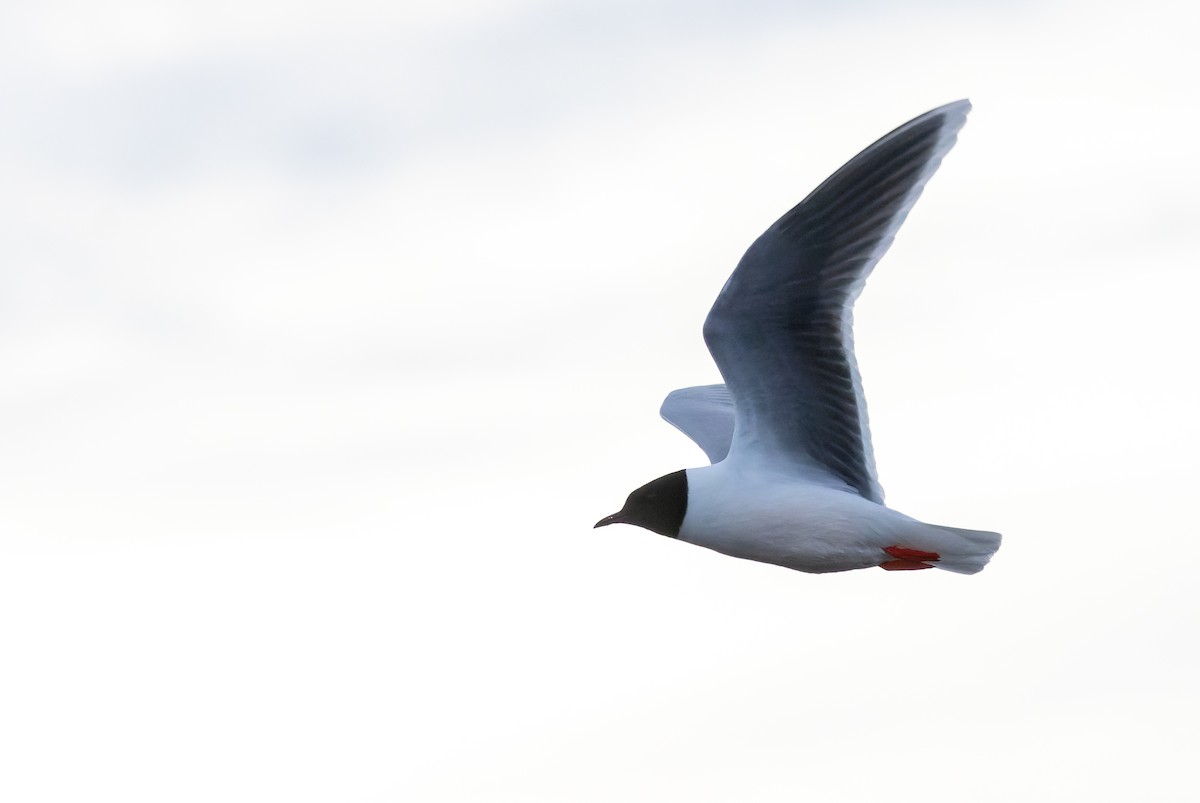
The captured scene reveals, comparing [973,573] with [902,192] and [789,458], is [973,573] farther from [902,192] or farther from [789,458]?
[902,192]

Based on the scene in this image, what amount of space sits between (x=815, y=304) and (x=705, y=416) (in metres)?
3.37

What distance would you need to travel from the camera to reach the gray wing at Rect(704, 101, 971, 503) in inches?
534

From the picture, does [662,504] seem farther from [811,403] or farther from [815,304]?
[815,304]

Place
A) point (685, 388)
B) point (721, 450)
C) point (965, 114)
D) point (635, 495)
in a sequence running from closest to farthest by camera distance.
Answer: point (965, 114)
point (635, 495)
point (721, 450)
point (685, 388)

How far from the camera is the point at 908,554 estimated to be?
551 inches

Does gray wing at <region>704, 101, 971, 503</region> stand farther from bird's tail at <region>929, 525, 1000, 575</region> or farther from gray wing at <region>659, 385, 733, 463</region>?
gray wing at <region>659, 385, 733, 463</region>

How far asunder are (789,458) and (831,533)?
74 cm

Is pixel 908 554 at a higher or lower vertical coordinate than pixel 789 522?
lower

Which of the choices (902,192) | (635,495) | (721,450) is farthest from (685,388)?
A: (902,192)

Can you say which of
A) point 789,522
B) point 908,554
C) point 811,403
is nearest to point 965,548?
point 908,554

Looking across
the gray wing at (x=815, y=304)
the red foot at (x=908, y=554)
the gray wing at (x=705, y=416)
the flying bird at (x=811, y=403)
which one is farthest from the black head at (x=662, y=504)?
the gray wing at (x=705, y=416)

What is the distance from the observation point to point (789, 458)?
14250 mm

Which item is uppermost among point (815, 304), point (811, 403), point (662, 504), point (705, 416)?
point (705, 416)

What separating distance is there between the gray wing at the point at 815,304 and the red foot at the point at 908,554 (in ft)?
2.23
